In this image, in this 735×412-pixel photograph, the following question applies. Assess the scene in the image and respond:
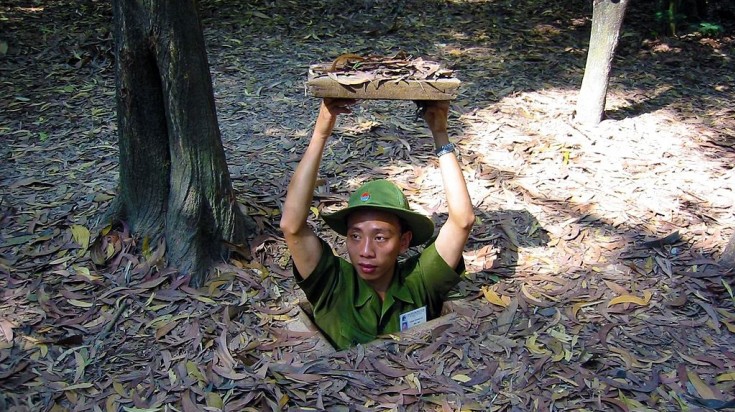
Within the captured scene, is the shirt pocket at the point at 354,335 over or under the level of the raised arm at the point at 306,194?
under

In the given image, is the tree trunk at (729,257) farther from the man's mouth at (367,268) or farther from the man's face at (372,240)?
the man's mouth at (367,268)

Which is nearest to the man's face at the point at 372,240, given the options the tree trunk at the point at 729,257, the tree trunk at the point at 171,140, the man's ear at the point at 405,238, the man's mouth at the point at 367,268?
the man's mouth at the point at 367,268

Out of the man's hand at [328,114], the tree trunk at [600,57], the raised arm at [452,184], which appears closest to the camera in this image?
the man's hand at [328,114]

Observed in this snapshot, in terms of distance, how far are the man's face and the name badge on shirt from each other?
272 mm

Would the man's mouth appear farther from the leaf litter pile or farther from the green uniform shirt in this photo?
the leaf litter pile

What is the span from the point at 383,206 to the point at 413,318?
66 centimetres

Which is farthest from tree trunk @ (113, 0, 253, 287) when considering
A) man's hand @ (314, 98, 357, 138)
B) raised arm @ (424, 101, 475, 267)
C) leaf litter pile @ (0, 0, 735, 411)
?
raised arm @ (424, 101, 475, 267)

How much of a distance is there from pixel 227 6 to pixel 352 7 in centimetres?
159

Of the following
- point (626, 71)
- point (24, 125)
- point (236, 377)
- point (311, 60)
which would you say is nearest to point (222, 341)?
point (236, 377)

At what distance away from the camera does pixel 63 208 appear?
4266mm

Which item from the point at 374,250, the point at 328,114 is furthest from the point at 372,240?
the point at 328,114

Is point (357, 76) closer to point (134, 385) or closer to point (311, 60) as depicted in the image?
point (134, 385)

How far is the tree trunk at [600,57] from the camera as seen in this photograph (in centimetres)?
573

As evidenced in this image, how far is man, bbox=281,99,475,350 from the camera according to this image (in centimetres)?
330
